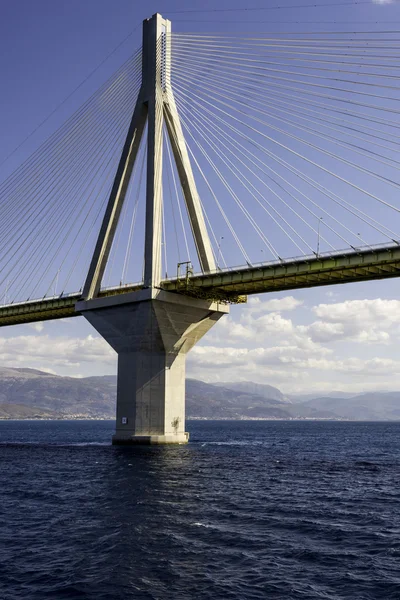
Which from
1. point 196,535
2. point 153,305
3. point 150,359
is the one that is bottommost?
point 196,535

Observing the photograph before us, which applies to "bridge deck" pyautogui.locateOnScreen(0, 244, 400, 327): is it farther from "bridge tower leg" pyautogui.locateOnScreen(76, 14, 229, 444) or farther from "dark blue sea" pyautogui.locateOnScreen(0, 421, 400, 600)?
"dark blue sea" pyautogui.locateOnScreen(0, 421, 400, 600)

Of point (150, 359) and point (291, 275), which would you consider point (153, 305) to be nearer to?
point (150, 359)

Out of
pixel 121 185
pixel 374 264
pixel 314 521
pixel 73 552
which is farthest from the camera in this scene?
pixel 121 185

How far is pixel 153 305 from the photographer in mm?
57938

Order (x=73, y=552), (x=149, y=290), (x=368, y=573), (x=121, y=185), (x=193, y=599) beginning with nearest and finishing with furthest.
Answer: (x=193, y=599), (x=368, y=573), (x=73, y=552), (x=149, y=290), (x=121, y=185)

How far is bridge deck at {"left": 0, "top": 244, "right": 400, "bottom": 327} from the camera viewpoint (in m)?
Result: 49.3

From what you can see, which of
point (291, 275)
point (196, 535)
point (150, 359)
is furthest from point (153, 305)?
point (196, 535)

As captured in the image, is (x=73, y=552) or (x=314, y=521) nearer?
(x=73, y=552)

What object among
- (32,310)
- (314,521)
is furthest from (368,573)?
(32,310)

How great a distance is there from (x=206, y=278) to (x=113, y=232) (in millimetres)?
10837

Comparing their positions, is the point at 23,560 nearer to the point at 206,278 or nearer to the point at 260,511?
the point at 260,511

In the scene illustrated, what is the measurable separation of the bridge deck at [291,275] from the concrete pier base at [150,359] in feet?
6.97

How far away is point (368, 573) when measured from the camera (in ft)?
60.6

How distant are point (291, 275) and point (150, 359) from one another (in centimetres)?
1556
